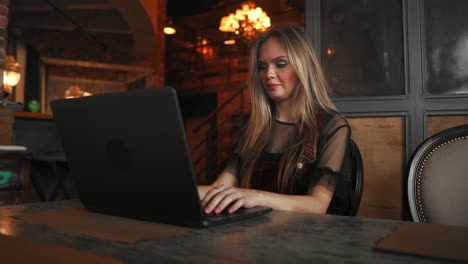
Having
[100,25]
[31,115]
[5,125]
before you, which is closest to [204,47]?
[100,25]

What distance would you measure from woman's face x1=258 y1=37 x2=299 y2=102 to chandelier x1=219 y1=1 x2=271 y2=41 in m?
3.71

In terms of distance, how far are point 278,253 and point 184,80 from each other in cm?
919

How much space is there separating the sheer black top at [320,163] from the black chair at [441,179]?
21cm

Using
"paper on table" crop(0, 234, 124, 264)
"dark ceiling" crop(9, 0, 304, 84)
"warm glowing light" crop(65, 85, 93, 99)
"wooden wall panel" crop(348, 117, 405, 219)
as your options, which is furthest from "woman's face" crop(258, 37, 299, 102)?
"warm glowing light" crop(65, 85, 93, 99)

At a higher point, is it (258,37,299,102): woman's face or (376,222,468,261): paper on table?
(258,37,299,102): woman's face

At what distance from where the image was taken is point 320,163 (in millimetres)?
1278

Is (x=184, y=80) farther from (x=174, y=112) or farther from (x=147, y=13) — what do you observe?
(x=174, y=112)

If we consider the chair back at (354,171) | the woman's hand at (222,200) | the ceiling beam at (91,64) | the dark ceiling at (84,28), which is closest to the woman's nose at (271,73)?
the chair back at (354,171)

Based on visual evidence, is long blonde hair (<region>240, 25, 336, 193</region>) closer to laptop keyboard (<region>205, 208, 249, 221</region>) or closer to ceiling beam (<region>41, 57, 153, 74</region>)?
laptop keyboard (<region>205, 208, 249, 221</region>)

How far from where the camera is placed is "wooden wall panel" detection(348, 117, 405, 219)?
1903mm

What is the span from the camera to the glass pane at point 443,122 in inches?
72.1

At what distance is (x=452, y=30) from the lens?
188 centimetres

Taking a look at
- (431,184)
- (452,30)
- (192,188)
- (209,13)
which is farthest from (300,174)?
(209,13)

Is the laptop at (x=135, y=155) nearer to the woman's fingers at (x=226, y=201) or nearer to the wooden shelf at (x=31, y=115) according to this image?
the woman's fingers at (x=226, y=201)
